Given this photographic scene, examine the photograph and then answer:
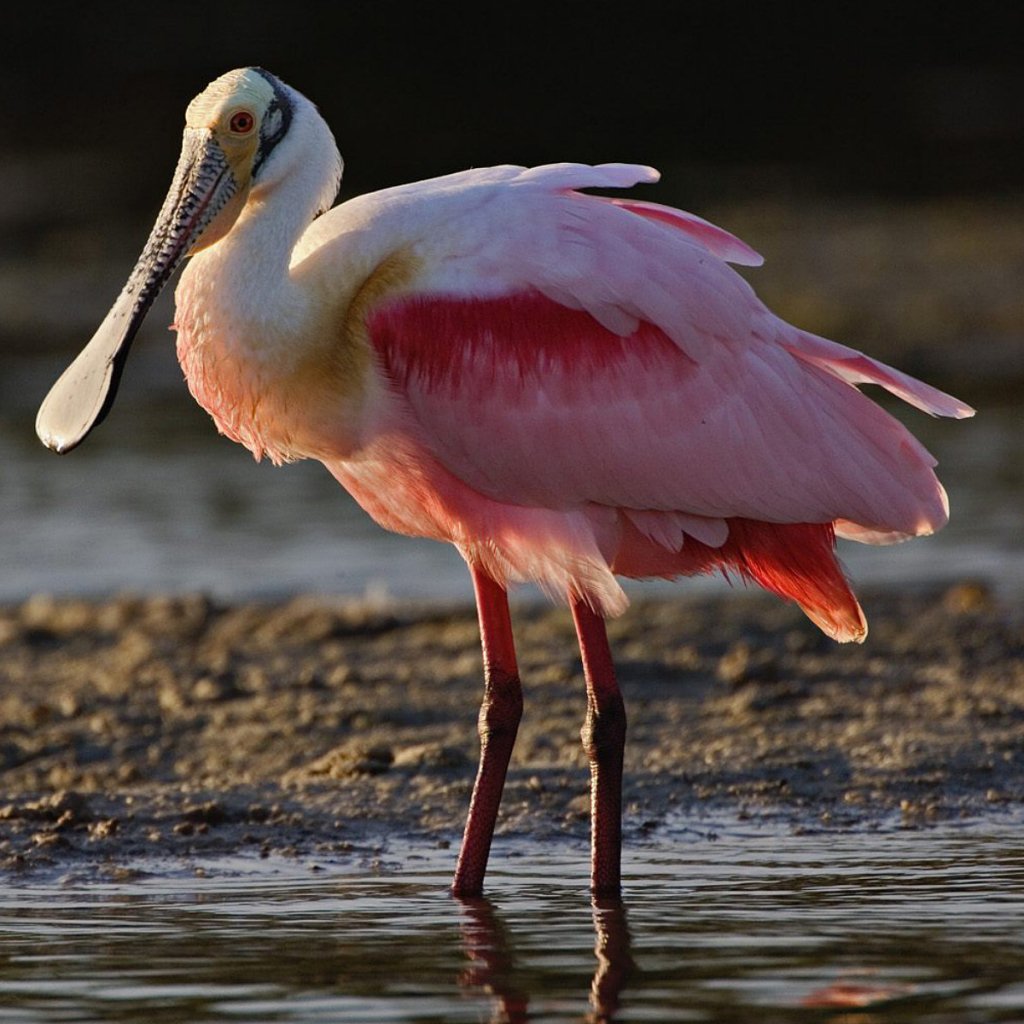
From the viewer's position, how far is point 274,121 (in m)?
6.48

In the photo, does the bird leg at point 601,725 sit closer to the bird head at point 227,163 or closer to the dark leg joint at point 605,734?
the dark leg joint at point 605,734

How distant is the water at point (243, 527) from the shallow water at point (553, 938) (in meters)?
4.08

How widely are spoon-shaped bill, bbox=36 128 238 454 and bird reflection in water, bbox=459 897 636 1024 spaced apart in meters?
1.61

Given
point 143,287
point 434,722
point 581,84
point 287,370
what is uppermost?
point 143,287

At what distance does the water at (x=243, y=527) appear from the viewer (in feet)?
36.7

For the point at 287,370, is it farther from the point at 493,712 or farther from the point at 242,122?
the point at 493,712

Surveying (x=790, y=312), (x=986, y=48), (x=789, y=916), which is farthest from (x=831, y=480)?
(x=986, y=48)

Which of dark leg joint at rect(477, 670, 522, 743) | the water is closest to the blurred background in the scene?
the water

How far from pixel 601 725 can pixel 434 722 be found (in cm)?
191

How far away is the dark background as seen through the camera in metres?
29.6

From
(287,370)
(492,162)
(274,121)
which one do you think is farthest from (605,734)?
(492,162)

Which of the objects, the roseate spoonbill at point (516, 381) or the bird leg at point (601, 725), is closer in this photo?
the roseate spoonbill at point (516, 381)

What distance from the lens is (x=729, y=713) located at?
8.46 m

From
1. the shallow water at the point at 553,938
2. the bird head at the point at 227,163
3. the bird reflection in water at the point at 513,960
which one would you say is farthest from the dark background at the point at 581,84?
the bird reflection in water at the point at 513,960
